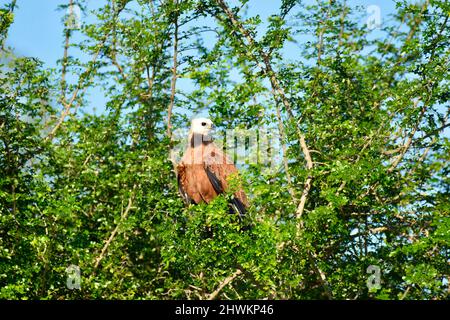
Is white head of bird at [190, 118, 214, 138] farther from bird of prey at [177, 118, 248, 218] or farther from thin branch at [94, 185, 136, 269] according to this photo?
thin branch at [94, 185, 136, 269]

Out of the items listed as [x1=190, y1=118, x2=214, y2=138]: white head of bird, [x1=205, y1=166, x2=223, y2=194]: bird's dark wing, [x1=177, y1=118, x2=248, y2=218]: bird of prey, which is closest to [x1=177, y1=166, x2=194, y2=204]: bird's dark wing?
[x1=177, y1=118, x2=248, y2=218]: bird of prey

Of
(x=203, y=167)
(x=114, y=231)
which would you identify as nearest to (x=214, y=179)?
(x=203, y=167)

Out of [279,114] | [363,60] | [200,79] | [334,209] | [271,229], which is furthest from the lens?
[363,60]

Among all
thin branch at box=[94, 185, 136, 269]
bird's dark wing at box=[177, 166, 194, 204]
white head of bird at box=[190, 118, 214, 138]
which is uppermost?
white head of bird at box=[190, 118, 214, 138]

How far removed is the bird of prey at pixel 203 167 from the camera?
715 cm

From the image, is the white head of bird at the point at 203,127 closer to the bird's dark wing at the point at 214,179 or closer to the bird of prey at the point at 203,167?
the bird of prey at the point at 203,167

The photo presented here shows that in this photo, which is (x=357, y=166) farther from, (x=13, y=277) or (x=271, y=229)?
(x=13, y=277)

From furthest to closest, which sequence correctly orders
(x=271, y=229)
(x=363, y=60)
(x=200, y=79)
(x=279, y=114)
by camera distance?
(x=363, y=60) < (x=200, y=79) < (x=279, y=114) < (x=271, y=229)

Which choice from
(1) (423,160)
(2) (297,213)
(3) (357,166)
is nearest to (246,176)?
(2) (297,213)

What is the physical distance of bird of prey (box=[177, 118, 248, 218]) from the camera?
23.5 feet

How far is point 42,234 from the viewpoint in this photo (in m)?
6.88

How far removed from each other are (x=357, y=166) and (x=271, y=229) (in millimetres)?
931

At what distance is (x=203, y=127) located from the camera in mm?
7227

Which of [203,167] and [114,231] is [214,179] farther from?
[114,231]
